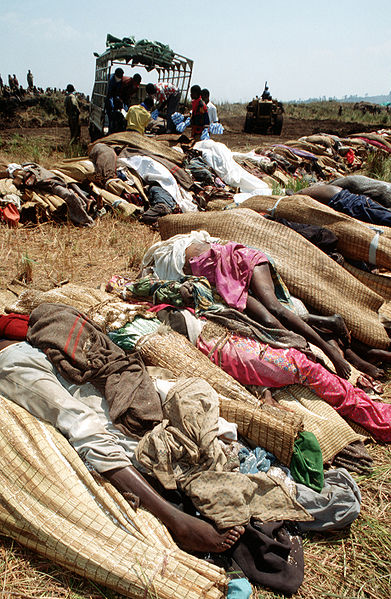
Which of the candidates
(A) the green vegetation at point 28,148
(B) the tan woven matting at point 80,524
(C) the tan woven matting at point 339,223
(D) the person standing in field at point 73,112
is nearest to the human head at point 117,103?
(D) the person standing in field at point 73,112

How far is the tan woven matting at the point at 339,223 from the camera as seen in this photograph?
3.79 metres

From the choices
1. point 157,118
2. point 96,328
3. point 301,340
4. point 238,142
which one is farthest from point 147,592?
point 238,142

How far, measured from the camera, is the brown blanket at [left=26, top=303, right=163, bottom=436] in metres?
2.18

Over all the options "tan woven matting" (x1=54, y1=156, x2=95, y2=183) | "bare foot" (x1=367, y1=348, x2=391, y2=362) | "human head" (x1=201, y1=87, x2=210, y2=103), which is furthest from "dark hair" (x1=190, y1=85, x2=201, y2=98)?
"bare foot" (x1=367, y1=348, x2=391, y2=362)

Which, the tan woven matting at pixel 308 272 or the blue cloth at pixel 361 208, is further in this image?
the blue cloth at pixel 361 208

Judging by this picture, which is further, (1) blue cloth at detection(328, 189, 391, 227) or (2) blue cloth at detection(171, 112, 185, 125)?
(2) blue cloth at detection(171, 112, 185, 125)

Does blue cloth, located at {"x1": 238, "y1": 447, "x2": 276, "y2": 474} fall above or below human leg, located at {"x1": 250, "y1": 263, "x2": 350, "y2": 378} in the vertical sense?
below

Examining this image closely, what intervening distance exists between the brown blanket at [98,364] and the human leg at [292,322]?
1102mm

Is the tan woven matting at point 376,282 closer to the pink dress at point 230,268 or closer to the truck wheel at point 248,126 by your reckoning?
the pink dress at point 230,268

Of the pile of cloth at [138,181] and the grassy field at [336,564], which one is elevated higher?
the pile of cloth at [138,181]

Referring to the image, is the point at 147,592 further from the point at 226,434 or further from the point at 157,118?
the point at 157,118

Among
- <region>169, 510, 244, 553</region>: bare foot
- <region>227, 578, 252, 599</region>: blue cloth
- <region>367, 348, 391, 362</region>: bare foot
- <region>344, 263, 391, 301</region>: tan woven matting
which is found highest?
<region>344, 263, 391, 301</region>: tan woven matting

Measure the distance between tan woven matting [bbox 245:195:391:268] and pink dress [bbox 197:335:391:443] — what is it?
1.54 metres

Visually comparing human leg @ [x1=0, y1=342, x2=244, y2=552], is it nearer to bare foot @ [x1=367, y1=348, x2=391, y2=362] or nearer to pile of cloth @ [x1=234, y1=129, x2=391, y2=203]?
bare foot @ [x1=367, y1=348, x2=391, y2=362]
